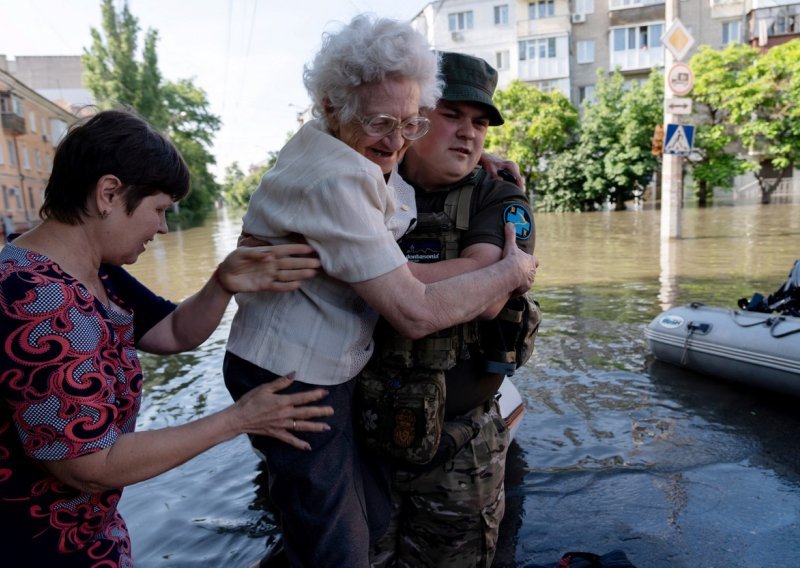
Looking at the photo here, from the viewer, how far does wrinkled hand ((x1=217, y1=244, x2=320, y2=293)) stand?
67.4 inches

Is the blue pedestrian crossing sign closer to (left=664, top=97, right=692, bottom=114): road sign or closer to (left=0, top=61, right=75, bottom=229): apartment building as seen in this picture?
(left=664, top=97, right=692, bottom=114): road sign

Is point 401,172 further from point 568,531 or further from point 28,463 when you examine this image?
point 568,531

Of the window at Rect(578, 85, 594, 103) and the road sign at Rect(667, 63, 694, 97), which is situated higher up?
the window at Rect(578, 85, 594, 103)

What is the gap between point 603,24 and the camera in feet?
136

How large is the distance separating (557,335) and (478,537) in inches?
214

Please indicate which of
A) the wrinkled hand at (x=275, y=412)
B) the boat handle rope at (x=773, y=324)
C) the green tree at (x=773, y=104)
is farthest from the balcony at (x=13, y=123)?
the wrinkled hand at (x=275, y=412)

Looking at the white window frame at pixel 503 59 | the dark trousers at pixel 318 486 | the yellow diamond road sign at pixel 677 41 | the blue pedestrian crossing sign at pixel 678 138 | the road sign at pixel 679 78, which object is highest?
the white window frame at pixel 503 59

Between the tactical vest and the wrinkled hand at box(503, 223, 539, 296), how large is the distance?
0.17 m

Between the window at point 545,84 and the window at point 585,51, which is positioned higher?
the window at point 585,51

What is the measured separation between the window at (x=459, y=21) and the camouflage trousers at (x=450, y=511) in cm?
4550

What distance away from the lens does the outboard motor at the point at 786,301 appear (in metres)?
5.62

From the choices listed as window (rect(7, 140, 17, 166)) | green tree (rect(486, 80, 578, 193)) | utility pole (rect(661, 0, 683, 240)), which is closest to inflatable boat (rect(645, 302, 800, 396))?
utility pole (rect(661, 0, 683, 240))

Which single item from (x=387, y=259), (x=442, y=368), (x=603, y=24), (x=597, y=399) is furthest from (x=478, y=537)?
(x=603, y=24)

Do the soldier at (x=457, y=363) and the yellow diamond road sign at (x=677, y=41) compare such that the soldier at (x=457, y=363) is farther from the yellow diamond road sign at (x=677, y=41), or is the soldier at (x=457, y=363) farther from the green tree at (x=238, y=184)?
the green tree at (x=238, y=184)
